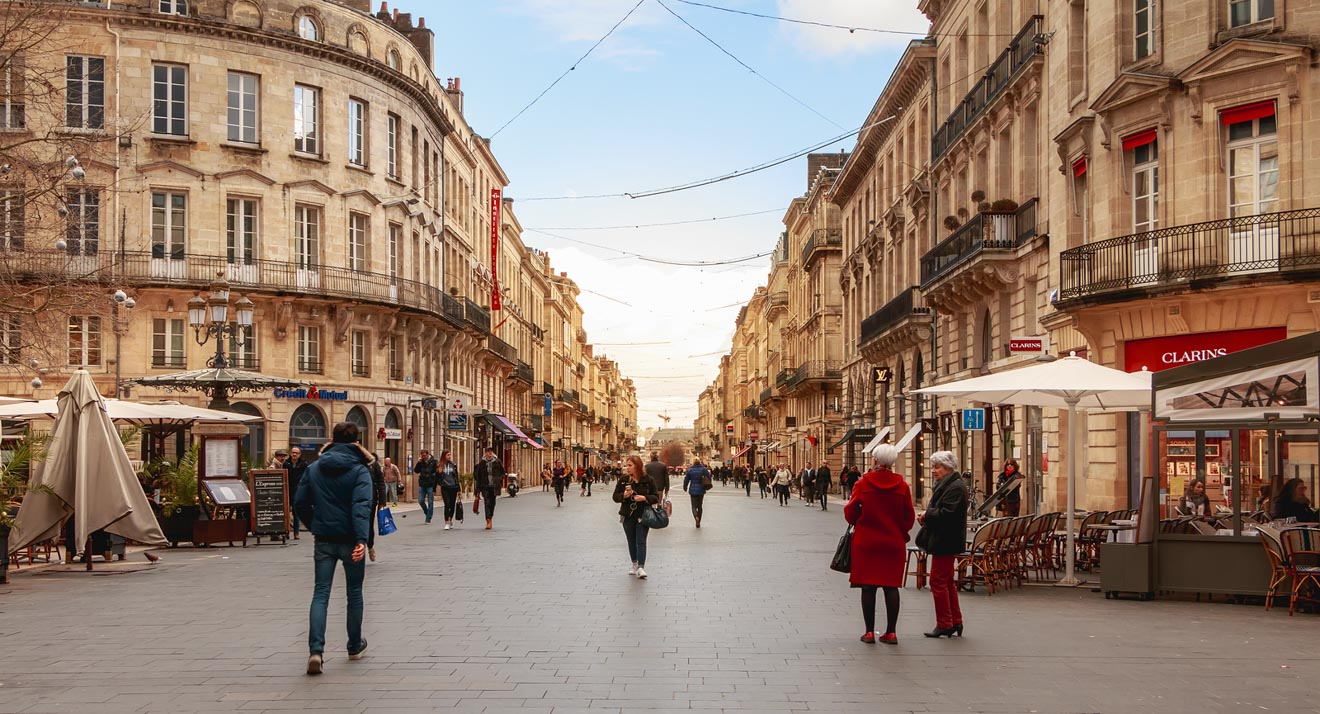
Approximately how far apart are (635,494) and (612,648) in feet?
19.6

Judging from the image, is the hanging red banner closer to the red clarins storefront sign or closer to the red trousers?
the red clarins storefront sign

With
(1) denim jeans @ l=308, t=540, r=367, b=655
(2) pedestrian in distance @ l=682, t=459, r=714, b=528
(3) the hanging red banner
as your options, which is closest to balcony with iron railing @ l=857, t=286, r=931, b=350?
(2) pedestrian in distance @ l=682, t=459, r=714, b=528

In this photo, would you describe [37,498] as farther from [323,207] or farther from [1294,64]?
[323,207]

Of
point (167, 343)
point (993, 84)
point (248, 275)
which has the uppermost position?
point (993, 84)

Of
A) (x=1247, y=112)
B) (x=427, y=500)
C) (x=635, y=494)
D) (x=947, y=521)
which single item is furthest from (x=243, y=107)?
(x=947, y=521)

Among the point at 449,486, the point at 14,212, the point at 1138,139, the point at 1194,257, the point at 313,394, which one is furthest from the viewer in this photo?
the point at 313,394

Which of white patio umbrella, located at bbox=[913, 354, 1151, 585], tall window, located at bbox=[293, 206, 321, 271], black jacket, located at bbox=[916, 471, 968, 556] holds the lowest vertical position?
black jacket, located at bbox=[916, 471, 968, 556]

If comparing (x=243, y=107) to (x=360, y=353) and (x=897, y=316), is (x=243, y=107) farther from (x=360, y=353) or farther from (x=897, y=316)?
(x=897, y=316)

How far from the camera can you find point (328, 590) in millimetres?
9258

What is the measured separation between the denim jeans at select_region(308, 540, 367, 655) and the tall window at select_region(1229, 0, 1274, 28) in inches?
695

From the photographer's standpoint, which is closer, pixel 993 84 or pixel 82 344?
pixel 993 84

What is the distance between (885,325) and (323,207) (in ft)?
61.4

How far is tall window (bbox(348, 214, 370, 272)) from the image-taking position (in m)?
42.3

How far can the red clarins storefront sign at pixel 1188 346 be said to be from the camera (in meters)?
21.0
